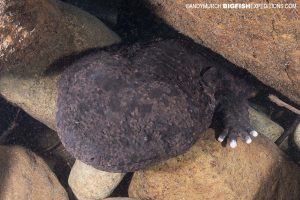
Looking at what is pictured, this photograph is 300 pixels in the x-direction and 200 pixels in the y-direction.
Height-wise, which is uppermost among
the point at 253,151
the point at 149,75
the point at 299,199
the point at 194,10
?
the point at 194,10

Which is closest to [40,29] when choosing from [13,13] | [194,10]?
[13,13]

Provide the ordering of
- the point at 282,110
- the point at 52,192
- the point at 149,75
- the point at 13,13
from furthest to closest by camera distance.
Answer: the point at 282,110 → the point at 52,192 → the point at 149,75 → the point at 13,13

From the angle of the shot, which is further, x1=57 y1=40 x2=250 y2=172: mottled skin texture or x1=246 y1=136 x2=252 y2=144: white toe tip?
x1=246 y1=136 x2=252 y2=144: white toe tip

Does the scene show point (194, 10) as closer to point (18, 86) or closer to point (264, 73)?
point (264, 73)

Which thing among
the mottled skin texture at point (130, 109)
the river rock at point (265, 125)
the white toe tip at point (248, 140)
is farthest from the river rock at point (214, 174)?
the river rock at point (265, 125)

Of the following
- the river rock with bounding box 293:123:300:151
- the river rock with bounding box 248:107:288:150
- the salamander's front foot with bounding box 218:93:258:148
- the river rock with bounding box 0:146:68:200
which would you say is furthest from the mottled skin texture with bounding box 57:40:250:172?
the river rock with bounding box 293:123:300:151

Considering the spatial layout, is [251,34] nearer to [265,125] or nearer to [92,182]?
[265,125]

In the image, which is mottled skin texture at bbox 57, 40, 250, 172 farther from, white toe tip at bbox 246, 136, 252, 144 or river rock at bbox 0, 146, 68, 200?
river rock at bbox 0, 146, 68, 200
